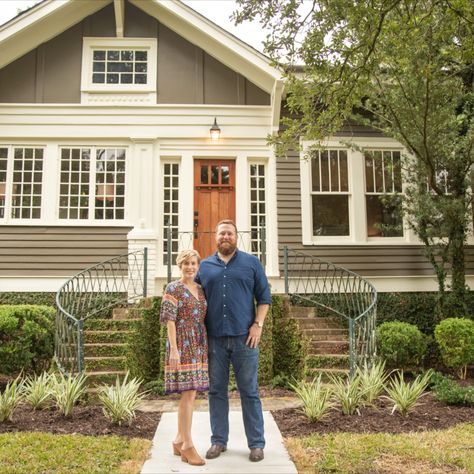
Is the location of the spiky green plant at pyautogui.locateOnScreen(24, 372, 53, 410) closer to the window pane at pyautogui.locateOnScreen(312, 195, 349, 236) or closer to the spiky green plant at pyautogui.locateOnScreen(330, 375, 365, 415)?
the spiky green plant at pyautogui.locateOnScreen(330, 375, 365, 415)

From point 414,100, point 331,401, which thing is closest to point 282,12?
point 414,100

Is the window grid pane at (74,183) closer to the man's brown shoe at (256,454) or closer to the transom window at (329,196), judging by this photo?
the transom window at (329,196)

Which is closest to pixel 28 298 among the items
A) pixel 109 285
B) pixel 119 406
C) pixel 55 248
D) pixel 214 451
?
pixel 55 248

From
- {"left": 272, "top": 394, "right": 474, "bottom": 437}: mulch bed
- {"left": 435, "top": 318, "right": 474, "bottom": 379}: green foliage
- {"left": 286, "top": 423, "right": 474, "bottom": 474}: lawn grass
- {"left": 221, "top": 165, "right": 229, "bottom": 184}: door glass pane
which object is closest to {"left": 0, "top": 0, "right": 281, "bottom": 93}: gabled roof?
{"left": 221, "top": 165, "right": 229, "bottom": 184}: door glass pane

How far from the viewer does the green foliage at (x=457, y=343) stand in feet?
22.7

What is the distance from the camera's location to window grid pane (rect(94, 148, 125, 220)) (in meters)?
9.74

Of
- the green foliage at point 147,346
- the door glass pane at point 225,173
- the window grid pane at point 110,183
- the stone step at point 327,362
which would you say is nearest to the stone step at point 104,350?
the green foliage at point 147,346

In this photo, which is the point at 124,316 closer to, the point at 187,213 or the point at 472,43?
the point at 187,213

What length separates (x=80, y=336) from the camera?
641 cm

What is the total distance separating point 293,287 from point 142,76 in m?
5.32

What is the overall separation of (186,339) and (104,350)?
3.85 m

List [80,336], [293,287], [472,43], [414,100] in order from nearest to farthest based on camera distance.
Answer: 1. [472,43]
2. [80,336]
3. [414,100]
4. [293,287]

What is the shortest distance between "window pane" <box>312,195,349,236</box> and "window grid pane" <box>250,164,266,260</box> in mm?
1061

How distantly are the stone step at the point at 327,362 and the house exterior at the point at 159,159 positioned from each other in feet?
8.25
